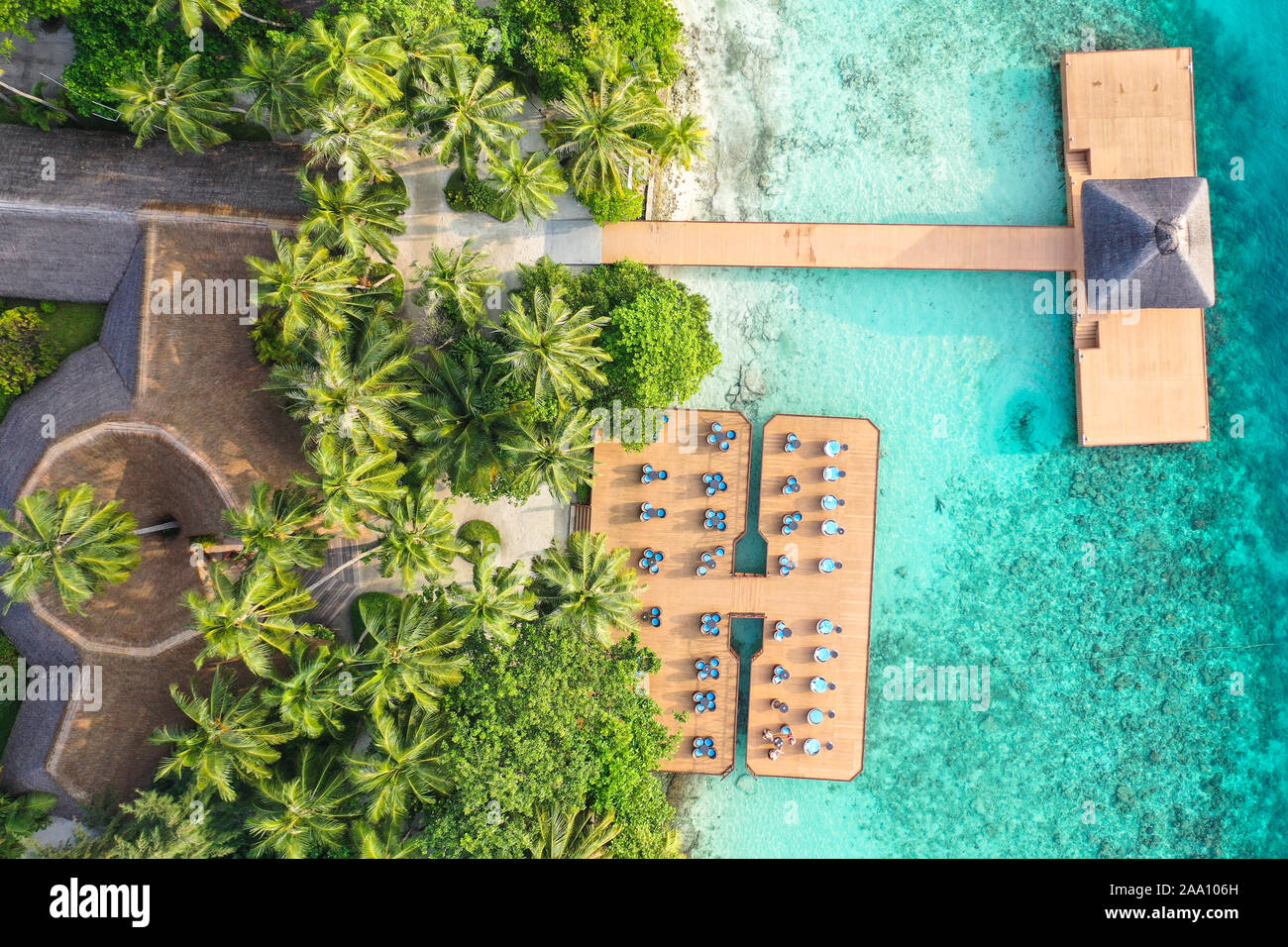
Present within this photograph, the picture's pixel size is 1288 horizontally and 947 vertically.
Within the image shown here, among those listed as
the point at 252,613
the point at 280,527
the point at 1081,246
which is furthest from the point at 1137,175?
the point at 252,613

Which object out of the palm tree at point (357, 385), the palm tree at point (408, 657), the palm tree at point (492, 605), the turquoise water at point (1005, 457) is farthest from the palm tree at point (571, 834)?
the palm tree at point (357, 385)

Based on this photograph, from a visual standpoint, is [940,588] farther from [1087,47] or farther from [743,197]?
[1087,47]

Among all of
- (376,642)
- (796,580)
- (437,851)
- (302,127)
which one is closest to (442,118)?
(302,127)

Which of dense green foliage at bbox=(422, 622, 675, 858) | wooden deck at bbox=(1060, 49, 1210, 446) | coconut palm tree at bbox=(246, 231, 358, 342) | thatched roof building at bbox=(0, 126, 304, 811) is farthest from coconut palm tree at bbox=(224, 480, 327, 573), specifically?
wooden deck at bbox=(1060, 49, 1210, 446)

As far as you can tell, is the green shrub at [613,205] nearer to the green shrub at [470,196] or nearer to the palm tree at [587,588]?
the green shrub at [470,196]

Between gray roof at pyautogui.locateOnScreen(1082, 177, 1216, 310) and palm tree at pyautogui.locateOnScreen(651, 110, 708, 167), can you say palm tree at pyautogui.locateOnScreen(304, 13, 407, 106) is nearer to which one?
palm tree at pyautogui.locateOnScreen(651, 110, 708, 167)
